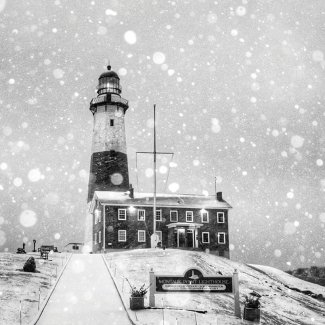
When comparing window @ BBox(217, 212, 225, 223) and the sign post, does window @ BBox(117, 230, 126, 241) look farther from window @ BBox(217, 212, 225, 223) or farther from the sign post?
the sign post

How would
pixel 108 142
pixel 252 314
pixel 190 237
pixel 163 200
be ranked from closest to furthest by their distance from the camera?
pixel 252 314, pixel 190 237, pixel 163 200, pixel 108 142

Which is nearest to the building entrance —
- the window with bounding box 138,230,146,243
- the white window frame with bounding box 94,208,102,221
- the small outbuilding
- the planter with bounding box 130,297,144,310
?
the window with bounding box 138,230,146,243

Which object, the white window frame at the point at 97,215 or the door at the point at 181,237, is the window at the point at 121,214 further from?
the door at the point at 181,237

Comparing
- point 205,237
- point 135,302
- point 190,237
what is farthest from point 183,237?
point 135,302

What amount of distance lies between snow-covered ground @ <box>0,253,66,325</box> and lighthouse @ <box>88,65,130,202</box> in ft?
78.8

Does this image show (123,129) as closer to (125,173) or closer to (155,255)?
(125,173)

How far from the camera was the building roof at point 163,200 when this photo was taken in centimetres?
5183

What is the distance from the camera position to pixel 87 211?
193ft

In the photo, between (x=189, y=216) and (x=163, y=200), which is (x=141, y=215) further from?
(x=189, y=216)

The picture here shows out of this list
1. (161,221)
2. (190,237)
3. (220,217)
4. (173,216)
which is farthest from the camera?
(220,217)

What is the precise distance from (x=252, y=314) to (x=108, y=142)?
40.4 metres

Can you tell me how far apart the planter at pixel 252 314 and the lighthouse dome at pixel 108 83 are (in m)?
44.5

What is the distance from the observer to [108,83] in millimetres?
60344

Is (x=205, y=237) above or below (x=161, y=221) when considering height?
below
